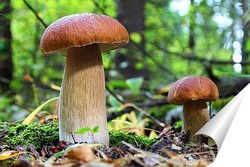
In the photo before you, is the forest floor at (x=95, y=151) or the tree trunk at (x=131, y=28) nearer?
the forest floor at (x=95, y=151)

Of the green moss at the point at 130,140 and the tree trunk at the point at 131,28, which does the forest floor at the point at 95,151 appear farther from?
the tree trunk at the point at 131,28

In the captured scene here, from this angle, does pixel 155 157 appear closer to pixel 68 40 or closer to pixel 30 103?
pixel 68 40

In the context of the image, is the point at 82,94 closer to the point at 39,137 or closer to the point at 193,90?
the point at 39,137

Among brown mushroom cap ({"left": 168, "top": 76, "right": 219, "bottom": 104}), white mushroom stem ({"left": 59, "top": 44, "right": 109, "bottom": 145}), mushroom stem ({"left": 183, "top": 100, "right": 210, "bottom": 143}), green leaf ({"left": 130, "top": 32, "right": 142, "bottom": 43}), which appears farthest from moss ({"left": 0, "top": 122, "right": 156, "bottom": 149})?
green leaf ({"left": 130, "top": 32, "right": 142, "bottom": 43})

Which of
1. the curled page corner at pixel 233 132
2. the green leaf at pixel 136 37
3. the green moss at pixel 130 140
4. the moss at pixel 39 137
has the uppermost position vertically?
the green leaf at pixel 136 37

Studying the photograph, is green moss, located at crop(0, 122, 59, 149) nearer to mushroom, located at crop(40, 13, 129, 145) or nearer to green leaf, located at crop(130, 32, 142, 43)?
mushroom, located at crop(40, 13, 129, 145)

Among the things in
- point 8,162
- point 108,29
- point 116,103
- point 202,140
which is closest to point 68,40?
point 108,29

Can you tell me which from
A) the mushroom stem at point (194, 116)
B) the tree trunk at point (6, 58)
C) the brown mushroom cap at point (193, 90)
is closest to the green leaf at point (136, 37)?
the tree trunk at point (6, 58)
